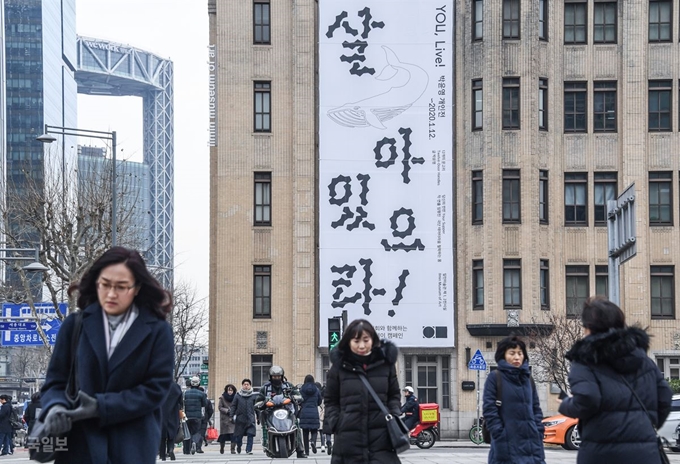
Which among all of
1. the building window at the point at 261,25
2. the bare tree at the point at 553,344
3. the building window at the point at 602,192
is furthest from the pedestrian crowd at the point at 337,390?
the building window at the point at 261,25

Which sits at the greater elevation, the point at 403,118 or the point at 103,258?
the point at 403,118

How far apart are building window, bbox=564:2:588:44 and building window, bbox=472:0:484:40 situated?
3.10m

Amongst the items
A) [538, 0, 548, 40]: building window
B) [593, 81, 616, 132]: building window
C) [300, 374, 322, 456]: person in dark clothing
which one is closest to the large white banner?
[538, 0, 548, 40]: building window

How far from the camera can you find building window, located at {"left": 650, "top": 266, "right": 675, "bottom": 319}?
47.9 metres

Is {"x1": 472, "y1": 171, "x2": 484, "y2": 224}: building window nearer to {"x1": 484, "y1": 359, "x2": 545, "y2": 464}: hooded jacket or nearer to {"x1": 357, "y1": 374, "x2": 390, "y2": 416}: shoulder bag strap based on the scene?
{"x1": 484, "y1": 359, "x2": 545, "y2": 464}: hooded jacket

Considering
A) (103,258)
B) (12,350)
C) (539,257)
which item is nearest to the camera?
(103,258)

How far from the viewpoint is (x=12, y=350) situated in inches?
6304

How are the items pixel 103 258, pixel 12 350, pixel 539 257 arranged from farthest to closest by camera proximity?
pixel 12 350 → pixel 539 257 → pixel 103 258

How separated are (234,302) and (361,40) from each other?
10.6 m

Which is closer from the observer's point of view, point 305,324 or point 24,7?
point 305,324

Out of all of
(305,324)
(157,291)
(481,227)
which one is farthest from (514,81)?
(157,291)

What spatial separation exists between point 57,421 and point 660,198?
4430 cm

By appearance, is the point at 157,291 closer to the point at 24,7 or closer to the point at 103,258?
the point at 103,258

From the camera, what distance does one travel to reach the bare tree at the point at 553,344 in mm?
43844
